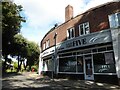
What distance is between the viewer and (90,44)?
17844 mm

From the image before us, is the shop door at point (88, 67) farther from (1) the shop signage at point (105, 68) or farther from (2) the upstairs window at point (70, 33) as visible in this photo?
(2) the upstairs window at point (70, 33)

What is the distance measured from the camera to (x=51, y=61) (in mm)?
25234

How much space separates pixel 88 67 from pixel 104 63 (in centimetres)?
238

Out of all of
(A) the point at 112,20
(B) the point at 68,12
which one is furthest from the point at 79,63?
(B) the point at 68,12

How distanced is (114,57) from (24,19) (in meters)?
12.4

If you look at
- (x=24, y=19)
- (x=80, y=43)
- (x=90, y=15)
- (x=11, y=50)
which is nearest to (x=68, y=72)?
(x=80, y=43)

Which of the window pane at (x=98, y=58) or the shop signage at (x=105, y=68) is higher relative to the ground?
the window pane at (x=98, y=58)

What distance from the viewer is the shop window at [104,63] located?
15854 mm

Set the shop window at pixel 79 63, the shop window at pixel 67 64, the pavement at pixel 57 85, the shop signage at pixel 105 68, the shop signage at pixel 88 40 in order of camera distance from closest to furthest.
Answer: the pavement at pixel 57 85 → the shop signage at pixel 105 68 → the shop signage at pixel 88 40 → the shop window at pixel 79 63 → the shop window at pixel 67 64

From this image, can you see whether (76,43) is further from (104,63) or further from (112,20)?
(112,20)

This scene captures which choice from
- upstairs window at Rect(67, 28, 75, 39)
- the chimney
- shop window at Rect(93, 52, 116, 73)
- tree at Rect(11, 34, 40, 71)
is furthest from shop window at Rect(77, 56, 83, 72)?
tree at Rect(11, 34, 40, 71)

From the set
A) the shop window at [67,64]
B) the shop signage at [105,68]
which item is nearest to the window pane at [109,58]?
the shop signage at [105,68]

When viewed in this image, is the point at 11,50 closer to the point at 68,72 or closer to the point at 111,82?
the point at 68,72

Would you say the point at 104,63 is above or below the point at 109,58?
below
